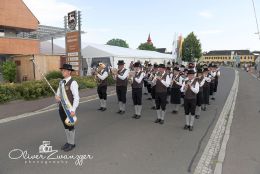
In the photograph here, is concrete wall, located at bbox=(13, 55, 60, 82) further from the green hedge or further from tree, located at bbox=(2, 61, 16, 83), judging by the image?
the green hedge

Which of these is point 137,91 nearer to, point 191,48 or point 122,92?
point 122,92

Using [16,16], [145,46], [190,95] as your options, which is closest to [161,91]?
[190,95]

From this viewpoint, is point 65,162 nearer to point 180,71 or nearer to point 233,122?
point 233,122

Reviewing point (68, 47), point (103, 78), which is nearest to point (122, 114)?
point (103, 78)

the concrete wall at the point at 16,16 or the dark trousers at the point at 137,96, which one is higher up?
the concrete wall at the point at 16,16

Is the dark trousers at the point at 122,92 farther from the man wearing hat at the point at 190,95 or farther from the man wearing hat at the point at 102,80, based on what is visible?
the man wearing hat at the point at 190,95

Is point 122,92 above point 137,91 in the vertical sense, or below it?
below

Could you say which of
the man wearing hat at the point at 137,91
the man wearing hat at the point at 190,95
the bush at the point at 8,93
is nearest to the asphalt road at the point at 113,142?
the man wearing hat at the point at 137,91

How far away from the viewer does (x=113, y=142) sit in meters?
6.80

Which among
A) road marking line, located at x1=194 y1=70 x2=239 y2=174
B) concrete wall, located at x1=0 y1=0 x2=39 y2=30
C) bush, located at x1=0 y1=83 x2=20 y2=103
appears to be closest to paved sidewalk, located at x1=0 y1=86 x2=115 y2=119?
bush, located at x1=0 y1=83 x2=20 y2=103

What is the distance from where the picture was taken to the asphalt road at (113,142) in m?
5.18

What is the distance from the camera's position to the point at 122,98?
10.5m

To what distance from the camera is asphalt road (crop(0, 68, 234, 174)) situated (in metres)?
5.18

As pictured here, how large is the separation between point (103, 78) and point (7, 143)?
4682mm
